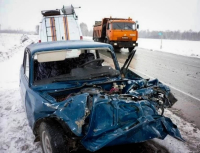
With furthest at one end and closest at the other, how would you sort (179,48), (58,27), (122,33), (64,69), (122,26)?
(179,48)
(122,26)
(122,33)
(58,27)
(64,69)

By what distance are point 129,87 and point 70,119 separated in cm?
157

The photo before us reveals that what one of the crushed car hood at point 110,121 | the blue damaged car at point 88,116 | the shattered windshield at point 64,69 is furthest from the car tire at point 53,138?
the shattered windshield at point 64,69

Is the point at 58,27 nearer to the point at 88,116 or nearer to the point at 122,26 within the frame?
the point at 122,26

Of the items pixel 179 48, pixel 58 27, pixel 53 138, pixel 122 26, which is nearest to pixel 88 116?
pixel 53 138

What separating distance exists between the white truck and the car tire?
769cm

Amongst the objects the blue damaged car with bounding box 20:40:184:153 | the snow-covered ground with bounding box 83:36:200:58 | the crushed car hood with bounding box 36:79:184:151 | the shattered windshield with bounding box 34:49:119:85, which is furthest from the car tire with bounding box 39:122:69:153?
the snow-covered ground with bounding box 83:36:200:58

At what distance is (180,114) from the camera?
447 cm

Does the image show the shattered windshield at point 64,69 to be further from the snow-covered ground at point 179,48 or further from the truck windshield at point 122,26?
the snow-covered ground at point 179,48

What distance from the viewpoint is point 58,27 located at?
959 cm

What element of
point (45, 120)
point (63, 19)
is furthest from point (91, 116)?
point (63, 19)

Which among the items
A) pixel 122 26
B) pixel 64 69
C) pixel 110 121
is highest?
pixel 122 26

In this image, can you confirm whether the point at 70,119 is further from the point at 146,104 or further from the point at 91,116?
the point at 146,104

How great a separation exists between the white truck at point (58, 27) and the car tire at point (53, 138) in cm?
769

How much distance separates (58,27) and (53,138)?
8279mm
